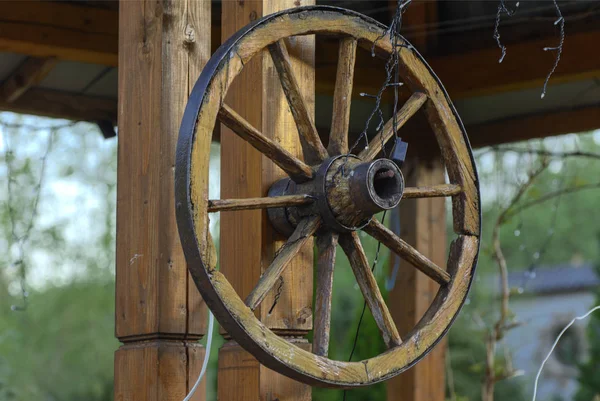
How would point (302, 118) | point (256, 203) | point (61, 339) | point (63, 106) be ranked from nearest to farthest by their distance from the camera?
point (256, 203) → point (302, 118) → point (63, 106) → point (61, 339)

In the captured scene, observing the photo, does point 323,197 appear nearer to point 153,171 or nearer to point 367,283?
point 367,283

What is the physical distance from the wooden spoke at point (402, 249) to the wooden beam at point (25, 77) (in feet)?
7.14

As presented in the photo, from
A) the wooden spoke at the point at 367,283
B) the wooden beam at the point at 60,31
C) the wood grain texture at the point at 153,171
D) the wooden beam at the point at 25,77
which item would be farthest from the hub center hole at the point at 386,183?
the wooden beam at the point at 25,77

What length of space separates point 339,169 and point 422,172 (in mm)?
2366

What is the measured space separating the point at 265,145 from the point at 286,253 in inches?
7.8

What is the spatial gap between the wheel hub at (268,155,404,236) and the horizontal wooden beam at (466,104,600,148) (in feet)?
8.58

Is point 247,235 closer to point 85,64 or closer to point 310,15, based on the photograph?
point 310,15

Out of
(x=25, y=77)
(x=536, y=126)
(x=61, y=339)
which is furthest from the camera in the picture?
(x=61, y=339)

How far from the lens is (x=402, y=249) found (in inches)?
75.4

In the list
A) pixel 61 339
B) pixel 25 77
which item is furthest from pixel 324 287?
pixel 61 339

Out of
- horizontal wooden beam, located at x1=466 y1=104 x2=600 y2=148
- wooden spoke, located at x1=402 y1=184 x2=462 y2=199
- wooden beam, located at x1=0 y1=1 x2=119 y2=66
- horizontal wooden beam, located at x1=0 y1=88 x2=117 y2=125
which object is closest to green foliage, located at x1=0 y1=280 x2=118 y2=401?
horizontal wooden beam, located at x1=0 y1=88 x2=117 y2=125

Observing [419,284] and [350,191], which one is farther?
[419,284]

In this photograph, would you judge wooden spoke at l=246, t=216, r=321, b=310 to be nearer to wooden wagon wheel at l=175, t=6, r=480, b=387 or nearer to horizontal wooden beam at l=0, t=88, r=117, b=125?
wooden wagon wheel at l=175, t=6, r=480, b=387

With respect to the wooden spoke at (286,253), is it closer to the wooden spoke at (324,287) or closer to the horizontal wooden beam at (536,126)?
the wooden spoke at (324,287)
